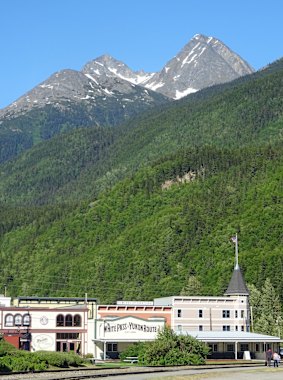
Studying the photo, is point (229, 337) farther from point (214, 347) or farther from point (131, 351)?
point (131, 351)

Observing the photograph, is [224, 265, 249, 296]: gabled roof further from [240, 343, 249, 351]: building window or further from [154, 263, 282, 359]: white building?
[240, 343, 249, 351]: building window

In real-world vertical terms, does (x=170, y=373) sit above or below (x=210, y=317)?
below

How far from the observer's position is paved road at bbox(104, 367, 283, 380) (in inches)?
2731

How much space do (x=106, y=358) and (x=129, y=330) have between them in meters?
4.64

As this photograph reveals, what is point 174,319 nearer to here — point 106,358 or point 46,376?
point 106,358

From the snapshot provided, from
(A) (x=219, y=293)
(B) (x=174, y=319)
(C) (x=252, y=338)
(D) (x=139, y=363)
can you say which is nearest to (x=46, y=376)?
(D) (x=139, y=363)

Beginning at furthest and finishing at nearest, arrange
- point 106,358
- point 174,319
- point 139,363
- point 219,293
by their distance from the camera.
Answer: point 219,293
point 174,319
point 106,358
point 139,363

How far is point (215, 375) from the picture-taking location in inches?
2889

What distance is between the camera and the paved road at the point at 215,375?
6938cm

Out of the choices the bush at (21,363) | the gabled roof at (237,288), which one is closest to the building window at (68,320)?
the gabled roof at (237,288)

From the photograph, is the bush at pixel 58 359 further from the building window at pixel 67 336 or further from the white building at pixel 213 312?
the white building at pixel 213 312

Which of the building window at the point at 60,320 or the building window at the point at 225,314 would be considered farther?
the building window at the point at 225,314

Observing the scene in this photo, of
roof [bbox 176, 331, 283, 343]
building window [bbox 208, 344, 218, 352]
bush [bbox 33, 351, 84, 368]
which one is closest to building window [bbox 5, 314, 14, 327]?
roof [bbox 176, 331, 283, 343]

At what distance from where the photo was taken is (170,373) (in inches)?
2943
